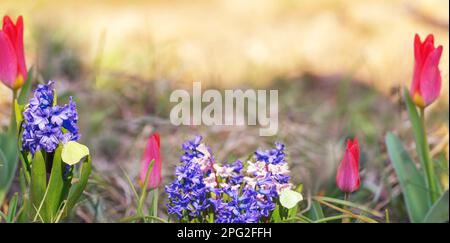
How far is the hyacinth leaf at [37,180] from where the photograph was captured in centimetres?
156

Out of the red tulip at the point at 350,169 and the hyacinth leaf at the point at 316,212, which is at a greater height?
the red tulip at the point at 350,169

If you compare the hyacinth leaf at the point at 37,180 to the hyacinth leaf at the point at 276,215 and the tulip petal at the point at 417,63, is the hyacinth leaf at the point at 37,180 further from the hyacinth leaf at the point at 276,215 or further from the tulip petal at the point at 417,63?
the tulip petal at the point at 417,63

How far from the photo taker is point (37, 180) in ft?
5.25

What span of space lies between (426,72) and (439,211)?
328 millimetres

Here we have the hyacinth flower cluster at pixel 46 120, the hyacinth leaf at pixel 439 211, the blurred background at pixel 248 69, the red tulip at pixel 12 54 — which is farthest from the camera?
the blurred background at pixel 248 69

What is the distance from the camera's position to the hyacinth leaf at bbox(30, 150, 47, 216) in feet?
5.13

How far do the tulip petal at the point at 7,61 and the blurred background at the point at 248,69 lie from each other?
1.91ft

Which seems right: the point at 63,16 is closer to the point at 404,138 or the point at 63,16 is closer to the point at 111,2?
the point at 111,2

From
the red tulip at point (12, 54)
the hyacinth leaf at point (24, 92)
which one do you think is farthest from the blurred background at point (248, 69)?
the red tulip at point (12, 54)

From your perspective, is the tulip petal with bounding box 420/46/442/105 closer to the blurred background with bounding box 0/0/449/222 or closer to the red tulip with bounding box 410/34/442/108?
the red tulip with bounding box 410/34/442/108

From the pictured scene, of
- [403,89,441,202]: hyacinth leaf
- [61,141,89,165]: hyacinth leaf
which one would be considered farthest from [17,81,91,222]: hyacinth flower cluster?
[403,89,441,202]: hyacinth leaf

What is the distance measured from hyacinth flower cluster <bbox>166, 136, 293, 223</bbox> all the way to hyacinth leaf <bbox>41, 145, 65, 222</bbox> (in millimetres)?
200
